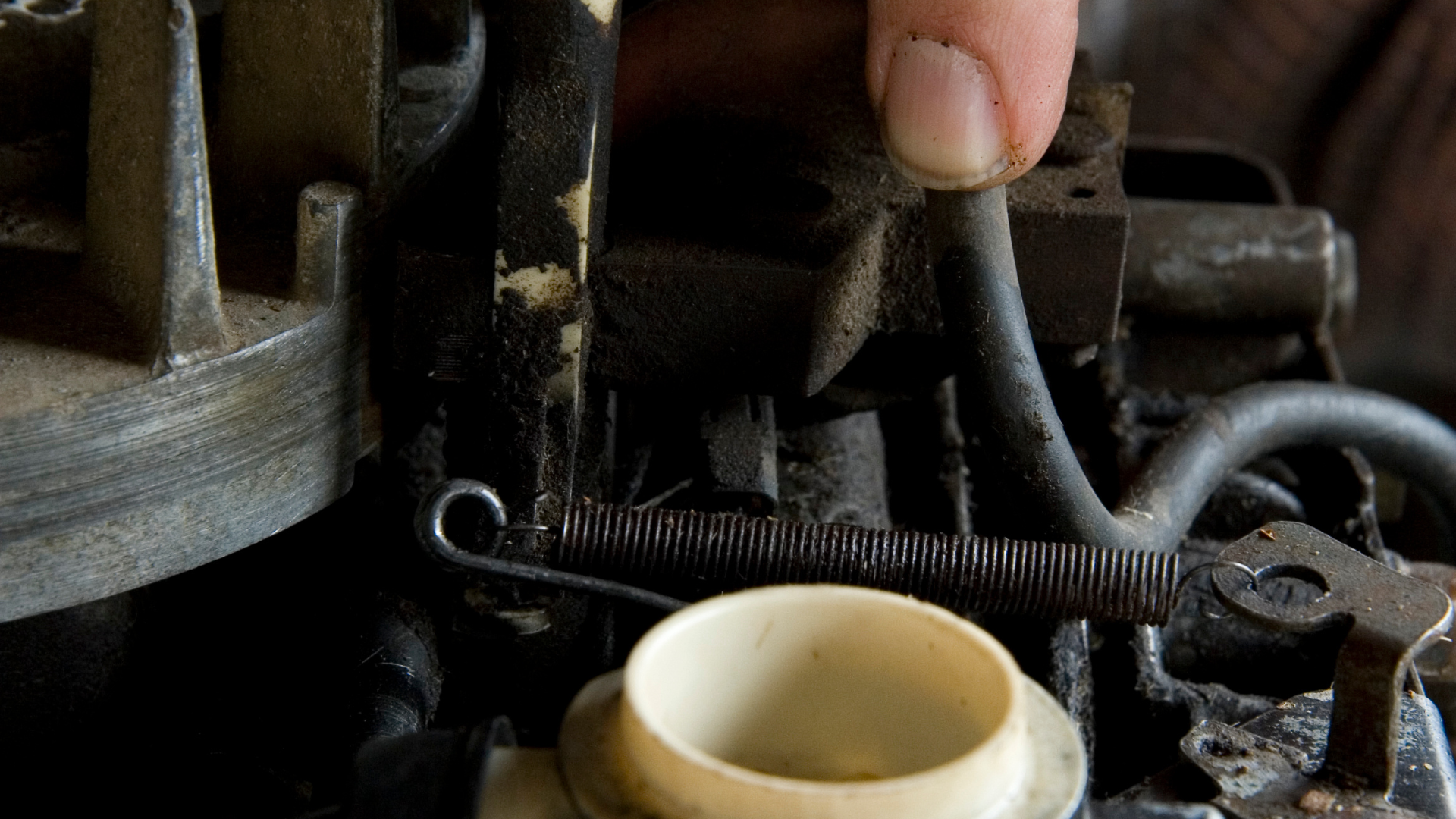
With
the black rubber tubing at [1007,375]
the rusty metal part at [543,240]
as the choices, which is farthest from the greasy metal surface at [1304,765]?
the rusty metal part at [543,240]

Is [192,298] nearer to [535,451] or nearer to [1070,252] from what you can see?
[535,451]

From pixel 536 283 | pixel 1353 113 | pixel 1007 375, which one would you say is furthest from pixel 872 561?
pixel 1353 113

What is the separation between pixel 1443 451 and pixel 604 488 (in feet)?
2.66

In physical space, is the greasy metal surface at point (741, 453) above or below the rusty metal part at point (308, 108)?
below

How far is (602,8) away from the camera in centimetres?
78

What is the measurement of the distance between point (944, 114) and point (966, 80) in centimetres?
3

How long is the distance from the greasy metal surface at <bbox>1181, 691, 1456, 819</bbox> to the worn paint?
473 mm

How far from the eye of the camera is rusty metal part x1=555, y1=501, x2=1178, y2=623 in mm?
791

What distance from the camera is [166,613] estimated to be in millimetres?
951

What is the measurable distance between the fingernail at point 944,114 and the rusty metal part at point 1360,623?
0.95ft

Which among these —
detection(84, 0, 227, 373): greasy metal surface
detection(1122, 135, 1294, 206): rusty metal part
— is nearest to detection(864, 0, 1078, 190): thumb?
detection(84, 0, 227, 373): greasy metal surface

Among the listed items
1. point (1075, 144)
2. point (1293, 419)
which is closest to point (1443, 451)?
point (1293, 419)

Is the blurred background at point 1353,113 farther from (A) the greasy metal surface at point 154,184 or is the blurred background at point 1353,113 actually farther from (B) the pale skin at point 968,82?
(A) the greasy metal surface at point 154,184

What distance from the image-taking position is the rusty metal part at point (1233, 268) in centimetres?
142
